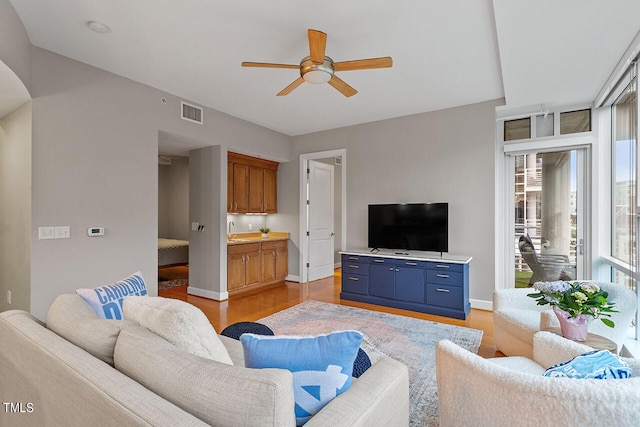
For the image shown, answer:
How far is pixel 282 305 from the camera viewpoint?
4551mm

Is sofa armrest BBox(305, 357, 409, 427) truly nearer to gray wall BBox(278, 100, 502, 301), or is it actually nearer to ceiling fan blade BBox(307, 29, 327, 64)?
ceiling fan blade BBox(307, 29, 327, 64)

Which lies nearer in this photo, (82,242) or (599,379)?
(599,379)

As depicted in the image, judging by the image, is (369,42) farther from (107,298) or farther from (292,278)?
(292,278)

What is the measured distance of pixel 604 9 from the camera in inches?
85.0

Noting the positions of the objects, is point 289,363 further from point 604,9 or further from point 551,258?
point 551,258

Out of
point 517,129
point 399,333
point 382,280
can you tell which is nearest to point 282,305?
point 382,280

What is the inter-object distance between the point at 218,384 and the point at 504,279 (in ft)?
14.9

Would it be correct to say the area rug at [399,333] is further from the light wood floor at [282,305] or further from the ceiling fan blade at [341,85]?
the ceiling fan blade at [341,85]

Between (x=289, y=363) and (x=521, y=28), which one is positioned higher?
(x=521, y=28)

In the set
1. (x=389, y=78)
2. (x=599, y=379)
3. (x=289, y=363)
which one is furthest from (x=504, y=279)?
(x=289, y=363)

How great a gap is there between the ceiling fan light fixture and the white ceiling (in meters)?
0.33

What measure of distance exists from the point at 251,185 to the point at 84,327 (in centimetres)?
456

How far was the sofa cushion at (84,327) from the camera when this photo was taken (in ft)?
4.05

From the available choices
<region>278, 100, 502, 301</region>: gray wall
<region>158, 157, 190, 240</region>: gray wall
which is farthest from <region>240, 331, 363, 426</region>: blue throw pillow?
<region>158, 157, 190, 240</region>: gray wall
